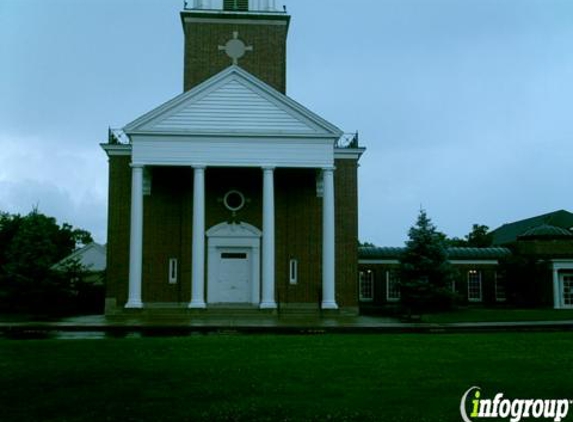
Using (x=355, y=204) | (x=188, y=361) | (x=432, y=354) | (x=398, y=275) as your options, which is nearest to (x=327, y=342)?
(x=432, y=354)

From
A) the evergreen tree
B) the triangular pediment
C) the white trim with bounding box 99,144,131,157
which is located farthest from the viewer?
the evergreen tree

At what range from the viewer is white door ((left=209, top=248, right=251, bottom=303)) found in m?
32.3

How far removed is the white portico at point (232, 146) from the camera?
29688 mm

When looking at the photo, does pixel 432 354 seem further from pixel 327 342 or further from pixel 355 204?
pixel 355 204

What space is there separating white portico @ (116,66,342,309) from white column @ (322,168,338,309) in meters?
0.04

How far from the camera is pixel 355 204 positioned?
32781mm

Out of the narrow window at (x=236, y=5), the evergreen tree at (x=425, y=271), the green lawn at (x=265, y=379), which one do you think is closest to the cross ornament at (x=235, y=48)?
the narrow window at (x=236, y=5)

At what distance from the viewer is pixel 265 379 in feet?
33.3

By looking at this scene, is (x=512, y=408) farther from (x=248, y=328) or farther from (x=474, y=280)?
(x=474, y=280)

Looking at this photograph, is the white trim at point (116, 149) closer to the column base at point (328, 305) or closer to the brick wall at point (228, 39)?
the brick wall at point (228, 39)

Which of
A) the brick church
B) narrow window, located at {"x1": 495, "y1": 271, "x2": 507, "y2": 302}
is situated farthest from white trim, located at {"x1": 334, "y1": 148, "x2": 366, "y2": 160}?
narrow window, located at {"x1": 495, "y1": 271, "x2": 507, "y2": 302}

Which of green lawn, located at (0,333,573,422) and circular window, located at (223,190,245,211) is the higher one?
circular window, located at (223,190,245,211)

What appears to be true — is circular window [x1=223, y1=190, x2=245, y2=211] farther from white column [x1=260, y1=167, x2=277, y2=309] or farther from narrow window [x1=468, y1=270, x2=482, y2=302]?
narrow window [x1=468, y1=270, x2=482, y2=302]

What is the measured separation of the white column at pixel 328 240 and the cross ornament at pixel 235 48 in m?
8.67
